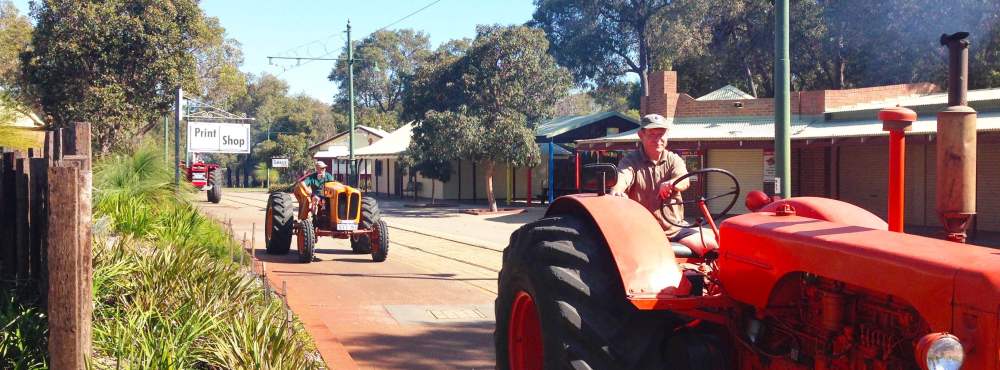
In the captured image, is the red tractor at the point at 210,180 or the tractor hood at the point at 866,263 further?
the red tractor at the point at 210,180

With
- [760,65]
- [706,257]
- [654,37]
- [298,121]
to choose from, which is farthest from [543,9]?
[706,257]

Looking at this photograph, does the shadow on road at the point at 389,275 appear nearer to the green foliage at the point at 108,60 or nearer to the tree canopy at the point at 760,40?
the green foliage at the point at 108,60

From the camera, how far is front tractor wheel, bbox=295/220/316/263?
44.3ft

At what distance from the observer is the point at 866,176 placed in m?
24.3

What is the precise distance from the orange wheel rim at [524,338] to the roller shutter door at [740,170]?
2217 cm

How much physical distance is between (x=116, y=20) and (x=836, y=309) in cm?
2041

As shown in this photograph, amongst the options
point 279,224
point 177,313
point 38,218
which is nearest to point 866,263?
point 177,313

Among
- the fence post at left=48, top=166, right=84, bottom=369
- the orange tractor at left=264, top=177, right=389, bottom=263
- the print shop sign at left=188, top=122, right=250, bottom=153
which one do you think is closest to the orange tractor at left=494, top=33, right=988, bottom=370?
the fence post at left=48, top=166, right=84, bottom=369

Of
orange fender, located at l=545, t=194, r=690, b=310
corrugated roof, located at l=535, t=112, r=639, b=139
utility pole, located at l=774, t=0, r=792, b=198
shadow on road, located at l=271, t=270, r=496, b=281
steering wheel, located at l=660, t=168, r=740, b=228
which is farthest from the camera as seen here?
corrugated roof, located at l=535, t=112, r=639, b=139

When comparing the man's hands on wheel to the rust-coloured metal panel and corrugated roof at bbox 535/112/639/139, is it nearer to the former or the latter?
the rust-coloured metal panel

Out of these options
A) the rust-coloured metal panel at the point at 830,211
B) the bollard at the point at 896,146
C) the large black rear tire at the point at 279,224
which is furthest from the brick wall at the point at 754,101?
the bollard at the point at 896,146

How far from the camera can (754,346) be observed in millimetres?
4191

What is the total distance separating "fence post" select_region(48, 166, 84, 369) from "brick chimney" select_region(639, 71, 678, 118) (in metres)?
24.6

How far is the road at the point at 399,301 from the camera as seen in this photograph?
7465mm
